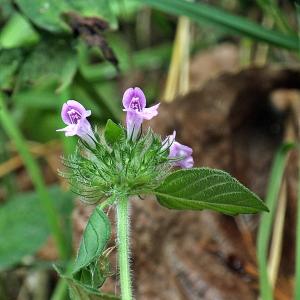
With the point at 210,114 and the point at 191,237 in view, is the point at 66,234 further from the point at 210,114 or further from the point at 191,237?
the point at 210,114

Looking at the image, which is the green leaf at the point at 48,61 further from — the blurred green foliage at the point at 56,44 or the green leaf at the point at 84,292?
the green leaf at the point at 84,292

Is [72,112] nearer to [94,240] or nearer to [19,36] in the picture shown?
[94,240]

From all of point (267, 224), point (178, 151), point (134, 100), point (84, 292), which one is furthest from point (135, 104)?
point (267, 224)

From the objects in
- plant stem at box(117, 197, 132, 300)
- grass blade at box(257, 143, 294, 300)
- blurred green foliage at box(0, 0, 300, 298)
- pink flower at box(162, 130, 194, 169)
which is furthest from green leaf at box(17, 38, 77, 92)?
plant stem at box(117, 197, 132, 300)

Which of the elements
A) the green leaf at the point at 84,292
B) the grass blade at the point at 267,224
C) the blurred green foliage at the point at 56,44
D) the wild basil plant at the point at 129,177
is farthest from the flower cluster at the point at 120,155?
the blurred green foliage at the point at 56,44

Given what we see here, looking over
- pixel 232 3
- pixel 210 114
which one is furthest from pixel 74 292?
pixel 232 3

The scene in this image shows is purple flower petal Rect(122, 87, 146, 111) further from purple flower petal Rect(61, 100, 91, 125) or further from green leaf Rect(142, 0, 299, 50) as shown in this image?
green leaf Rect(142, 0, 299, 50)
